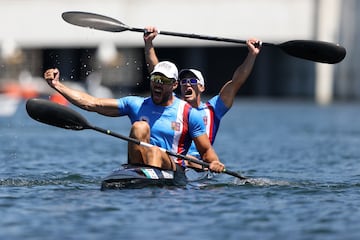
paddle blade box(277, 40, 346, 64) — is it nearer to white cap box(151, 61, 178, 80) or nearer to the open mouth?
the open mouth

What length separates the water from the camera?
9133 mm

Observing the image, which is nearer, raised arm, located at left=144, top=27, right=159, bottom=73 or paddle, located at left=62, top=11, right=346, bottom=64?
raised arm, located at left=144, top=27, right=159, bottom=73

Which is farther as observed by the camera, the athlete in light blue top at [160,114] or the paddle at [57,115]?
the paddle at [57,115]

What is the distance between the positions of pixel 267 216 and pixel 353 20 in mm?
44319

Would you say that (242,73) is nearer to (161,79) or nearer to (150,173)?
(161,79)

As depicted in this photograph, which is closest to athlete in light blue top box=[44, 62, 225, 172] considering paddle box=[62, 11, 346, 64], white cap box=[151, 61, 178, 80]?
white cap box=[151, 61, 178, 80]

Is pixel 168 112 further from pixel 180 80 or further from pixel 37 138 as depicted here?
pixel 37 138

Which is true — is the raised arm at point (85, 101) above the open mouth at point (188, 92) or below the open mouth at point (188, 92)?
below

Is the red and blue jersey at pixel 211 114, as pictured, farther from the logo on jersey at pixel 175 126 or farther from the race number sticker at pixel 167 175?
the race number sticker at pixel 167 175

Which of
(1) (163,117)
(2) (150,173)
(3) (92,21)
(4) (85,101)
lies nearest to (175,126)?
(1) (163,117)

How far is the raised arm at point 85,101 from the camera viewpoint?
1142 centimetres

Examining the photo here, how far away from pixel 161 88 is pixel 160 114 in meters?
0.29

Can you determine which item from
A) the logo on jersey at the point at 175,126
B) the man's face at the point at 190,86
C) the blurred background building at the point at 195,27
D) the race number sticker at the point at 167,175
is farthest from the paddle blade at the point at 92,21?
the blurred background building at the point at 195,27

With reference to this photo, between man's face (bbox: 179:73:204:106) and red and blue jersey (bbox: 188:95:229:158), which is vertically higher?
man's face (bbox: 179:73:204:106)
